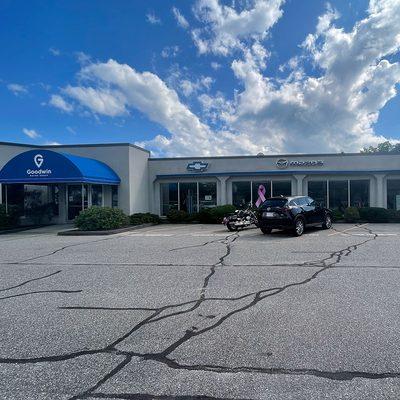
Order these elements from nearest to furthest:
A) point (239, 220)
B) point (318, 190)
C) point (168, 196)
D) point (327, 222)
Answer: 1. point (327, 222)
2. point (239, 220)
3. point (318, 190)
4. point (168, 196)

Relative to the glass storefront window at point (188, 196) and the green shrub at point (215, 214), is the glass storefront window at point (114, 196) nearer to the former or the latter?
the glass storefront window at point (188, 196)

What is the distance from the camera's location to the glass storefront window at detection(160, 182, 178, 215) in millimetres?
25641

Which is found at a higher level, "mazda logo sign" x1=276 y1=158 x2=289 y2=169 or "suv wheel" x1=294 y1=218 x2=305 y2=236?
"mazda logo sign" x1=276 y1=158 x2=289 y2=169

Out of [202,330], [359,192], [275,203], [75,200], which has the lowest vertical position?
[202,330]

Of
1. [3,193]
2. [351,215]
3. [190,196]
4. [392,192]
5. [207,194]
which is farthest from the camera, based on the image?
[190,196]

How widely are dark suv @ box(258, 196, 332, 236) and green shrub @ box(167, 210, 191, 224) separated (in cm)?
839

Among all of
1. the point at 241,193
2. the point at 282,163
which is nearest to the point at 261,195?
the point at 241,193

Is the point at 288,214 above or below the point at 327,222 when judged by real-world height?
above

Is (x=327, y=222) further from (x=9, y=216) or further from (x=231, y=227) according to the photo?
(x=9, y=216)

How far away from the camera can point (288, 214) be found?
48.7 feet

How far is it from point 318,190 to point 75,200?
16195 millimetres

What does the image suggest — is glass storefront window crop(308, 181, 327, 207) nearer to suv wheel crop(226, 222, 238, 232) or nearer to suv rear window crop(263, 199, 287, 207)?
suv wheel crop(226, 222, 238, 232)

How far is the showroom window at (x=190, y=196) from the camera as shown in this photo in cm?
2530

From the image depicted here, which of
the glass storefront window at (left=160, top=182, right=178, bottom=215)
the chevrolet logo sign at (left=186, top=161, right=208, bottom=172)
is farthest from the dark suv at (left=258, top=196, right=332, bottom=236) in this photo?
the glass storefront window at (left=160, top=182, right=178, bottom=215)
